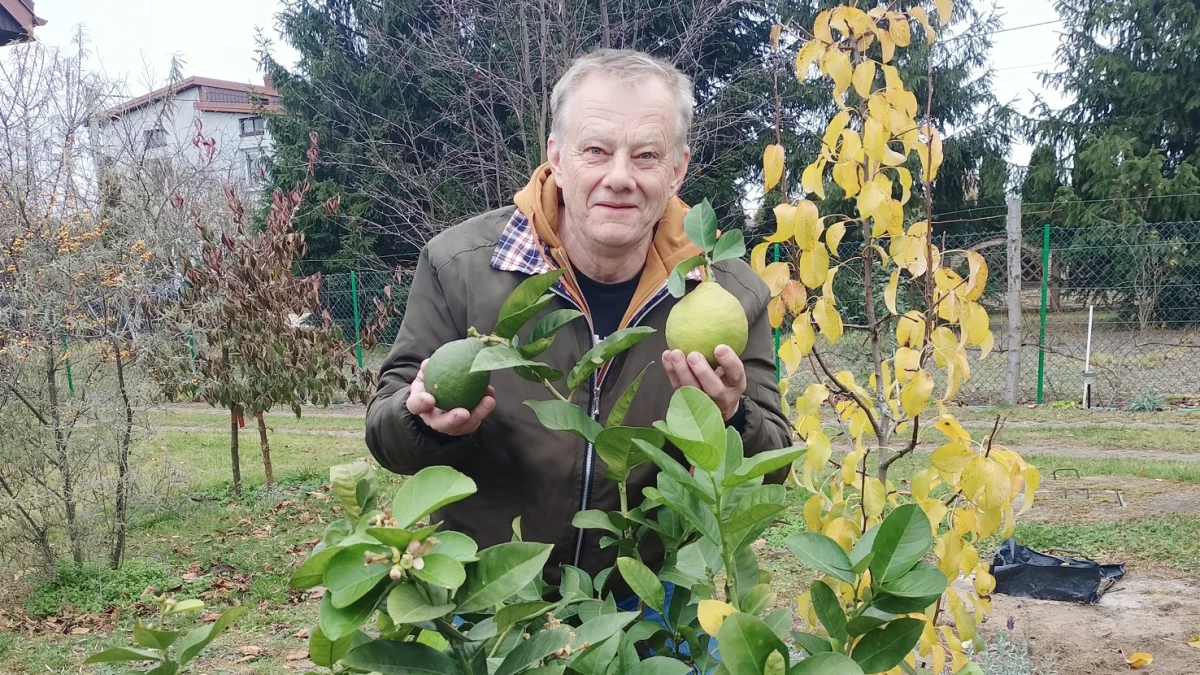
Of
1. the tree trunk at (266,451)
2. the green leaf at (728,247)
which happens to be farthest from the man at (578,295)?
the tree trunk at (266,451)

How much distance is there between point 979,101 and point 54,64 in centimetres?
1553

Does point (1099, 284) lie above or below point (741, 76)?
below

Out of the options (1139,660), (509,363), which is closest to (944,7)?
(509,363)

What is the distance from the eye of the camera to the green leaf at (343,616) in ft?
2.10

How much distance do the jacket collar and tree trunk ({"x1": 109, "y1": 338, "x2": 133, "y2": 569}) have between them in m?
3.84

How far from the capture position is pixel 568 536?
5.80 ft

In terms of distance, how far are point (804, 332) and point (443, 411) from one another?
0.96 metres

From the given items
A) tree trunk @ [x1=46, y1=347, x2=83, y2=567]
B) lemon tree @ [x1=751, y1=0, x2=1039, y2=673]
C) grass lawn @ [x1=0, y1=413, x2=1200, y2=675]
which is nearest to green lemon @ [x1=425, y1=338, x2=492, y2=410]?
lemon tree @ [x1=751, y1=0, x2=1039, y2=673]

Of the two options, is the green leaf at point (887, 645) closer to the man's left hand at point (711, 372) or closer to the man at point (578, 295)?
the man's left hand at point (711, 372)

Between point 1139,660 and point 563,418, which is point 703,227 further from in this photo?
point 1139,660

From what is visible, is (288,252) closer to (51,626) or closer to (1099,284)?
(51,626)

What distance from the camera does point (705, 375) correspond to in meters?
1.20

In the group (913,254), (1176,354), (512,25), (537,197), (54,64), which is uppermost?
(512,25)

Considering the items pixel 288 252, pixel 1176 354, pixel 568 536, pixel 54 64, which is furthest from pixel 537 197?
pixel 1176 354
